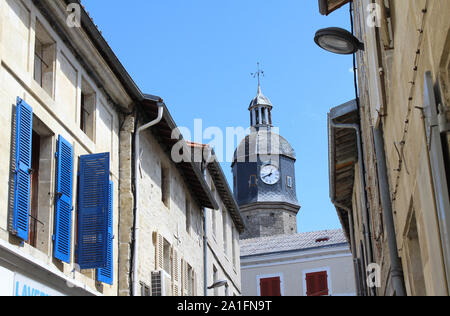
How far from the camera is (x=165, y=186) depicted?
17.0m

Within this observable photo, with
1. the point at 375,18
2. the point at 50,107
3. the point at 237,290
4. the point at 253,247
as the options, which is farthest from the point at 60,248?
the point at 253,247

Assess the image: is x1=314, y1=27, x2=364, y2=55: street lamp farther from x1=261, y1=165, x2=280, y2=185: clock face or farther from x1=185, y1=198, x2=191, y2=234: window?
x1=261, y1=165, x2=280, y2=185: clock face

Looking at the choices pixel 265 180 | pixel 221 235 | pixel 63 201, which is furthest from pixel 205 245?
pixel 265 180

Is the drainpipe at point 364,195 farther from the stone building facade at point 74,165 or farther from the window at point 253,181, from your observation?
the window at point 253,181

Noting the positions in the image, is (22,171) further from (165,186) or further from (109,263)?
(165,186)

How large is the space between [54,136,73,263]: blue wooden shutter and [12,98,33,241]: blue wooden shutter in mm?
1100

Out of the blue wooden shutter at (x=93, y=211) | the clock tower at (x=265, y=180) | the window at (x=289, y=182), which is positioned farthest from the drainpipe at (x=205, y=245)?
the window at (x=289, y=182)

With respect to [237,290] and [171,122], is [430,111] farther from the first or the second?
[237,290]

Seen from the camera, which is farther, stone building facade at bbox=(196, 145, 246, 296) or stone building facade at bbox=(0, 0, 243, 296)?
stone building facade at bbox=(196, 145, 246, 296)

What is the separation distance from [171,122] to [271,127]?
158ft

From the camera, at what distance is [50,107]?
1061cm

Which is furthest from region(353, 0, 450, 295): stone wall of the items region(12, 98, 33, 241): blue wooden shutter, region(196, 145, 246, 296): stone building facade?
region(196, 145, 246, 296): stone building facade

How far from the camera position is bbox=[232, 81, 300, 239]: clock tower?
57312mm

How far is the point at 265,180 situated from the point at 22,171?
165ft
